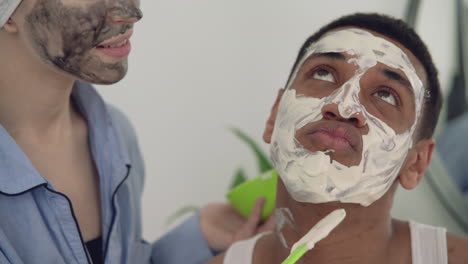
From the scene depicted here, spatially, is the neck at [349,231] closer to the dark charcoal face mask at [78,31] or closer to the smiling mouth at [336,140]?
the smiling mouth at [336,140]

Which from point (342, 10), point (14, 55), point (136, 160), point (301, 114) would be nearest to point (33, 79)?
point (14, 55)

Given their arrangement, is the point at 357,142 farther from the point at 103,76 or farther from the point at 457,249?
the point at 103,76

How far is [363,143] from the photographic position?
772 millimetres

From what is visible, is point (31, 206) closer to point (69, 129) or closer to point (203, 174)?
point (69, 129)

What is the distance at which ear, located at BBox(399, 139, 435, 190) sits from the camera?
2.80 feet

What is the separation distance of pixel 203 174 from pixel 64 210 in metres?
0.76

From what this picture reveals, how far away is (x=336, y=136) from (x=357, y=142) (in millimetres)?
31

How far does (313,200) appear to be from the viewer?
2.53 ft

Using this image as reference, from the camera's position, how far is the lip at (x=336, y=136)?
0.76 meters

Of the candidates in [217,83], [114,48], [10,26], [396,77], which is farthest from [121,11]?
[217,83]

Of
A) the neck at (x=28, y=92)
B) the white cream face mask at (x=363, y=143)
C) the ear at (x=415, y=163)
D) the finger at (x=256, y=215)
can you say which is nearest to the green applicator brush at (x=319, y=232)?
the white cream face mask at (x=363, y=143)

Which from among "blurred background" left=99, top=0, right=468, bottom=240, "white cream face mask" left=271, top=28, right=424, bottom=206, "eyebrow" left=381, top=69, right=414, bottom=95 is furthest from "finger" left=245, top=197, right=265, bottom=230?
"blurred background" left=99, top=0, right=468, bottom=240

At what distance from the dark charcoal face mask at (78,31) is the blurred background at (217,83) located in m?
0.59

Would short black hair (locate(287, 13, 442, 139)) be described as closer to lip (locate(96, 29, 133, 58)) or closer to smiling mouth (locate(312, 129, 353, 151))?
smiling mouth (locate(312, 129, 353, 151))
